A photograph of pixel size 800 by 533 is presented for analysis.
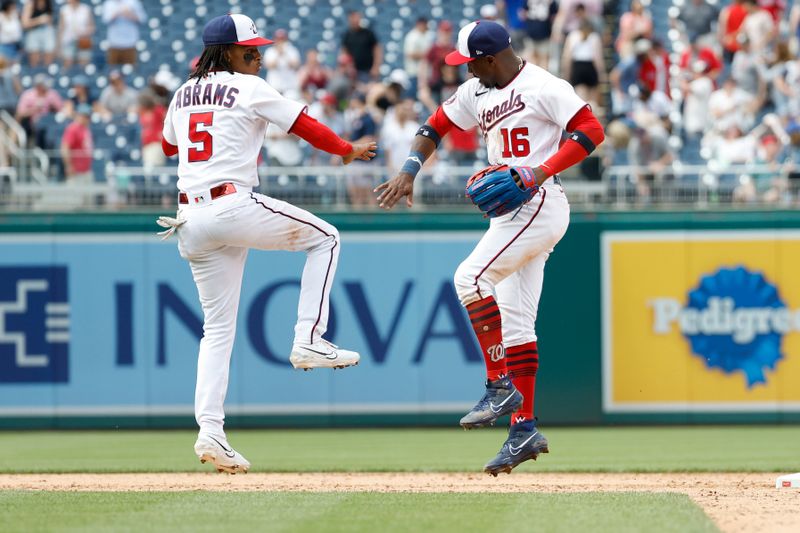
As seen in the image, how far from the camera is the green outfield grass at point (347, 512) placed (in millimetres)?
5531

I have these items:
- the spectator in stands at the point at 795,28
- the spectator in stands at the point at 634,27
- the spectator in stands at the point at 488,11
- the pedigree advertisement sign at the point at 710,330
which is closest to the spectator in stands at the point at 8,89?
the spectator in stands at the point at 488,11

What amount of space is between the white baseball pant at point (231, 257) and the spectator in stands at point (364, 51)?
899 cm

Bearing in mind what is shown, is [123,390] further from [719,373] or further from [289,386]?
[719,373]

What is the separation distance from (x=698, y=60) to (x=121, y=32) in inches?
275

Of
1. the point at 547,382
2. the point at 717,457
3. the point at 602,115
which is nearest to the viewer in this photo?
the point at 717,457

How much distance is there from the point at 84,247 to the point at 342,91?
14.9 ft

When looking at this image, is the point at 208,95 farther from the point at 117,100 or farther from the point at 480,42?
the point at 117,100

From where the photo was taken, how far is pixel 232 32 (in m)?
6.94

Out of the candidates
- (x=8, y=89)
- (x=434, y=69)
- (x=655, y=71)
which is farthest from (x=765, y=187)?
(x=8, y=89)

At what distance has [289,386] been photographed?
11773mm

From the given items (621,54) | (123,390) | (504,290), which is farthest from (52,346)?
(621,54)

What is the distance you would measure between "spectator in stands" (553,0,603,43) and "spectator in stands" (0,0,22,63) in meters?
6.46

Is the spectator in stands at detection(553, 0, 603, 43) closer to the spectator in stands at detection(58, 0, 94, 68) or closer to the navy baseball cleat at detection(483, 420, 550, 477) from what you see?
the spectator in stands at detection(58, 0, 94, 68)

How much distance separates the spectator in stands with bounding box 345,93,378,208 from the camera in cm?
1177
